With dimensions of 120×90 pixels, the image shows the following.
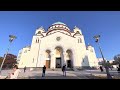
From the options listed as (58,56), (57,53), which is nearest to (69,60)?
(58,56)

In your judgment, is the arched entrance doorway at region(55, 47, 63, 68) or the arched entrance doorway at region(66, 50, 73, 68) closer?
the arched entrance doorway at region(66, 50, 73, 68)

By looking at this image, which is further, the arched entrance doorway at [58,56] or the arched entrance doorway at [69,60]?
the arched entrance doorway at [58,56]

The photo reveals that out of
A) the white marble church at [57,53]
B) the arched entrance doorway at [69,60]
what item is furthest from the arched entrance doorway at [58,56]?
the arched entrance doorway at [69,60]

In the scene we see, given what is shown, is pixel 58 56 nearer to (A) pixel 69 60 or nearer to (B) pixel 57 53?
(B) pixel 57 53

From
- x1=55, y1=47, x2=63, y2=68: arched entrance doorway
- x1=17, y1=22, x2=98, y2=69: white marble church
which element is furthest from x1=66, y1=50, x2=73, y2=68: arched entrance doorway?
x1=55, y1=47, x2=63, y2=68: arched entrance doorway

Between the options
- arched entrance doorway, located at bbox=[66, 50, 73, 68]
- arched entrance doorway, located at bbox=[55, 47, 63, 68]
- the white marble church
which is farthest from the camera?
arched entrance doorway, located at bbox=[55, 47, 63, 68]

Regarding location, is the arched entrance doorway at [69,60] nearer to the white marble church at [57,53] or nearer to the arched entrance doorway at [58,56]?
the white marble church at [57,53]

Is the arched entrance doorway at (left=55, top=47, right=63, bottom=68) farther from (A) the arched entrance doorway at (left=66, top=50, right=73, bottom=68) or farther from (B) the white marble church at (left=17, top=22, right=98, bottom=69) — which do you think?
(A) the arched entrance doorway at (left=66, top=50, right=73, bottom=68)

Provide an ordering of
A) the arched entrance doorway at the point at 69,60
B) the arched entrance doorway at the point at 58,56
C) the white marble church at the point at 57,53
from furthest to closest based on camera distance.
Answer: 1. the arched entrance doorway at the point at 58,56
2. the arched entrance doorway at the point at 69,60
3. the white marble church at the point at 57,53

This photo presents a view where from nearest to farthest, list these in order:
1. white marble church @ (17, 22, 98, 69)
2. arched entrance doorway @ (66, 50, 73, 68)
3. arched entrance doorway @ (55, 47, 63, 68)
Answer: white marble church @ (17, 22, 98, 69) < arched entrance doorway @ (66, 50, 73, 68) < arched entrance doorway @ (55, 47, 63, 68)
